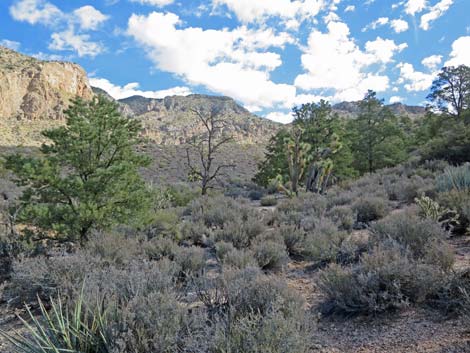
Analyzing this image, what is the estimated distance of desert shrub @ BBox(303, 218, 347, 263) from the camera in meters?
6.49

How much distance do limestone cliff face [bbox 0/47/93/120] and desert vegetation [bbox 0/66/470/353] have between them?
7234 centimetres

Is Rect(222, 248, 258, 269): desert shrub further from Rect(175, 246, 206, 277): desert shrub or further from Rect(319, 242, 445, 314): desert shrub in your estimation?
Rect(319, 242, 445, 314): desert shrub

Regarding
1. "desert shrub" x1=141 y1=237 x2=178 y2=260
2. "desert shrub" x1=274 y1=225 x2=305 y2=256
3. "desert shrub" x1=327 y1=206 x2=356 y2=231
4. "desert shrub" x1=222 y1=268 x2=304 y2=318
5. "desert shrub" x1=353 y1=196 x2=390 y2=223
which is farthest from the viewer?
"desert shrub" x1=353 y1=196 x2=390 y2=223

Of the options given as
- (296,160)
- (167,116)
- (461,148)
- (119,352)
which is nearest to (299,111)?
(296,160)

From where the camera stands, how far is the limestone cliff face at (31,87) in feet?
237

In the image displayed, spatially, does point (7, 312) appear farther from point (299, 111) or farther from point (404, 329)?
point (299, 111)

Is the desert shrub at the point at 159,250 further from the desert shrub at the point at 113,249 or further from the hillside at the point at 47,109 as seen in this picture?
the hillside at the point at 47,109

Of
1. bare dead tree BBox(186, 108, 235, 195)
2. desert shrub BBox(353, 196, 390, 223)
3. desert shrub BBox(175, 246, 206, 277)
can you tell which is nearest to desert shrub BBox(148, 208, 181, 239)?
desert shrub BBox(175, 246, 206, 277)

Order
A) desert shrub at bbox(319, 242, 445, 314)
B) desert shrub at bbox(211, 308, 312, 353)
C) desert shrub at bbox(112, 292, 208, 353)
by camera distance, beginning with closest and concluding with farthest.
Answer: desert shrub at bbox(211, 308, 312, 353) < desert shrub at bbox(112, 292, 208, 353) < desert shrub at bbox(319, 242, 445, 314)

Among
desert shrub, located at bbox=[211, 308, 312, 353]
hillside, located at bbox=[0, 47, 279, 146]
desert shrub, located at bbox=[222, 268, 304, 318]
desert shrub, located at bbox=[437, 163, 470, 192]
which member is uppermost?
hillside, located at bbox=[0, 47, 279, 146]

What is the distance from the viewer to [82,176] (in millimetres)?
8359

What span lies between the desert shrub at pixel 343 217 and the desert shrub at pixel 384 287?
429 centimetres

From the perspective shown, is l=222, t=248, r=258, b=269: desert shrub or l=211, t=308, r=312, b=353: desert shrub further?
l=222, t=248, r=258, b=269: desert shrub

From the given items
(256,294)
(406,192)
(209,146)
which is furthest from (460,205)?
(209,146)
